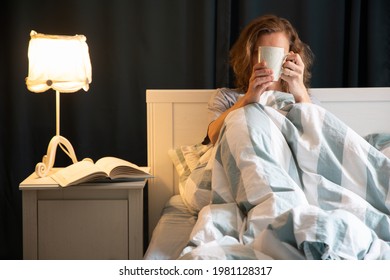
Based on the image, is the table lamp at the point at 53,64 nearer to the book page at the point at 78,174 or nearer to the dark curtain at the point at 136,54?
the book page at the point at 78,174

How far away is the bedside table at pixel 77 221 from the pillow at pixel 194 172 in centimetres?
15

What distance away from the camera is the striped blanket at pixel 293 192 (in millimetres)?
944

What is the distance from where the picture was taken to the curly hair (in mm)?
1774

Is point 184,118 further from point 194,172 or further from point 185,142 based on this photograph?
point 194,172

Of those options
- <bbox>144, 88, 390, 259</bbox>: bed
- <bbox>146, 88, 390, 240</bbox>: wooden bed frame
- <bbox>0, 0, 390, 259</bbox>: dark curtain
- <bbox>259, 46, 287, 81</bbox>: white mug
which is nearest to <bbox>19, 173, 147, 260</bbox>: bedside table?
<bbox>144, 88, 390, 259</bbox>: bed

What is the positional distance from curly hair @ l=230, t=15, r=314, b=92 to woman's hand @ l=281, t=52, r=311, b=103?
0.53ft

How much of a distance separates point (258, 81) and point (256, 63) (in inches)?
10.1

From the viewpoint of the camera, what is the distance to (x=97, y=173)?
1600 mm

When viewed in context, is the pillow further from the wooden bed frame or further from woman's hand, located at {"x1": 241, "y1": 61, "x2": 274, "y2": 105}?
woman's hand, located at {"x1": 241, "y1": 61, "x2": 274, "y2": 105}

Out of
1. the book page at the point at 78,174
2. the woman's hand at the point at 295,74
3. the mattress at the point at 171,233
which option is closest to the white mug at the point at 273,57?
the woman's hand at the point at 295,74

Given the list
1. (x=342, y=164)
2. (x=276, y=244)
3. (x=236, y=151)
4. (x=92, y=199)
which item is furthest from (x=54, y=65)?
(x=276, y=244)

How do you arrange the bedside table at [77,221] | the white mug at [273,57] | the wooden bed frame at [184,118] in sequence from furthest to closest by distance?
the wooden bed frame at [184,118] → the bedside table at [77,221] → the white mug at [273,57]
